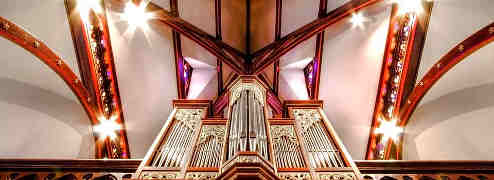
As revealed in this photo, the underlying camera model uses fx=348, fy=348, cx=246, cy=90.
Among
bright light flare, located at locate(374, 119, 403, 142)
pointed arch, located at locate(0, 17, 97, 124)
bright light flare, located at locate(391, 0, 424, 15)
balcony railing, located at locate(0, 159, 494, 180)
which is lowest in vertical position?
balcony railing, located at locate(0, 159, 494, 180)

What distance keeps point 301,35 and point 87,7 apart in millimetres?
4076

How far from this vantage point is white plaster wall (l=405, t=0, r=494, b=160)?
17.5 ft

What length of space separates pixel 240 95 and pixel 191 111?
0.84 meters

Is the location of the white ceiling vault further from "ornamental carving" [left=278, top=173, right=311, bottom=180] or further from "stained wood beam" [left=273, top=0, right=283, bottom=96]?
"ornamental carving" [left=278, top=173, right=311, bottom=180]

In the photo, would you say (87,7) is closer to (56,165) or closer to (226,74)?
(56,165)

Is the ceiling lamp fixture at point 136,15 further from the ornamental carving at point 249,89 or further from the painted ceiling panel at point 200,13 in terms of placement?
the ornamental carving at point 249,89

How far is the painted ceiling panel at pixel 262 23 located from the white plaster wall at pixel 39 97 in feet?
13.4

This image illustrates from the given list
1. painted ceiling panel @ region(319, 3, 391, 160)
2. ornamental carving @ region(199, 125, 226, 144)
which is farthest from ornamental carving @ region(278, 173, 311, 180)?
painted ceiling panel @ region(319, 3, 391, 160)

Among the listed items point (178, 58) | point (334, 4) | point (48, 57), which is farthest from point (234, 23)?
point (48, 57)

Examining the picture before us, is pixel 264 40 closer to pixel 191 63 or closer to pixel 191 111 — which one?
pixel 191 63

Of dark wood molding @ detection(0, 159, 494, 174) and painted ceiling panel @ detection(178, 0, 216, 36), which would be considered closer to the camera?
dark wood molding @ detection(0, 159, 494, 174)

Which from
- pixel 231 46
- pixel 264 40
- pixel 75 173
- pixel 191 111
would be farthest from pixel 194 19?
pixel 75 173

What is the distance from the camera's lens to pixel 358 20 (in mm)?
6891

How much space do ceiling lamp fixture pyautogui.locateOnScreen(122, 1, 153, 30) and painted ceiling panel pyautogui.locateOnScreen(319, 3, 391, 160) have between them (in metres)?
3.71
